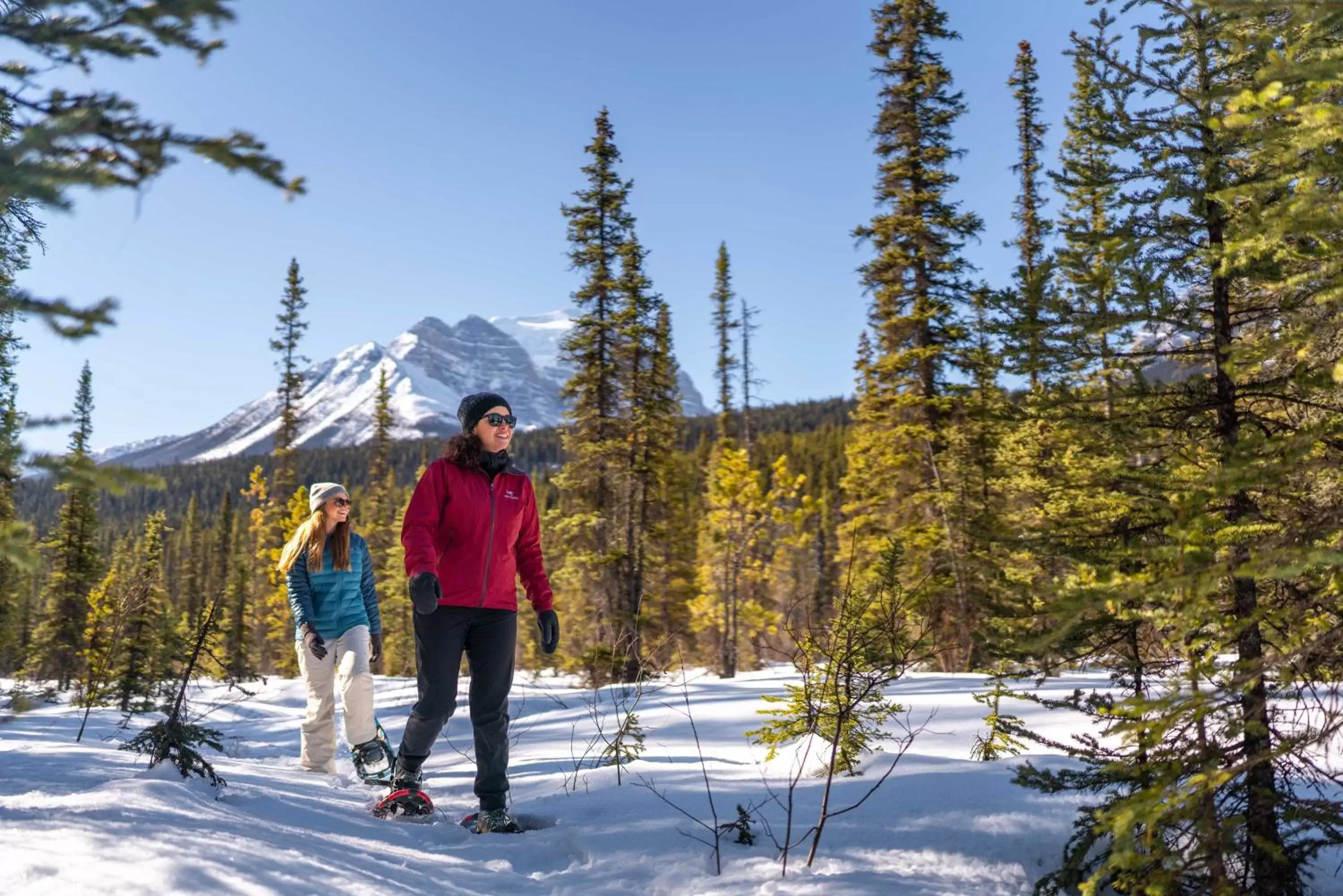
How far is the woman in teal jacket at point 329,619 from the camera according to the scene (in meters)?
6.12

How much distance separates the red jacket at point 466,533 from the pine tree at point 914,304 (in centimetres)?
1357

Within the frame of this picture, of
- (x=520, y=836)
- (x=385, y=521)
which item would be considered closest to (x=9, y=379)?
(x=520, y=836)

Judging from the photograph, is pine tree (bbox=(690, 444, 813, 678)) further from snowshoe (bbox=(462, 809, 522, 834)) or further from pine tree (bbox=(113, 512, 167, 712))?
snowshoe (bbox=(462, 809, 522, 834))

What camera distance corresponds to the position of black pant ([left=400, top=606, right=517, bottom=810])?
4.57 metres

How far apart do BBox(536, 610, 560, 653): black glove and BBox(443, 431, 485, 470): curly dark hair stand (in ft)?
3.31

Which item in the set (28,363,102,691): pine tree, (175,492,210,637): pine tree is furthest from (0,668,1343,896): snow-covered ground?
(175,492,210,637): pine tree

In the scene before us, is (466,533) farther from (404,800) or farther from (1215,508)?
(1215,508)

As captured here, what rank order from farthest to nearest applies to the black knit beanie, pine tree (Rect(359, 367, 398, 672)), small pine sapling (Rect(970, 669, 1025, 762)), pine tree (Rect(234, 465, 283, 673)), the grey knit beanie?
1. pine tree (Rect(359, 367, 398, 672))
2. pine tree (Rect(234, 465, 283, 673))
3. the grey knit beanie
4. small pine sapling (Rect(970, 669, 1025, 762))
5. the black knit beanie

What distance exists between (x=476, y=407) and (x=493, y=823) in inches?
94.3

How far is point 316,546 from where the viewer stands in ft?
20.8

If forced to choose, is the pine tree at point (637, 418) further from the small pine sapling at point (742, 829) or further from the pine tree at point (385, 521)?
the pine tree at point (385, 521)

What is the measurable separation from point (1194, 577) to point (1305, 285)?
1.99 metres

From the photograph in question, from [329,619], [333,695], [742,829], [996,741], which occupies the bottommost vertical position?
[996,741]

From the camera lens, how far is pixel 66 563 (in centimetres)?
2941
